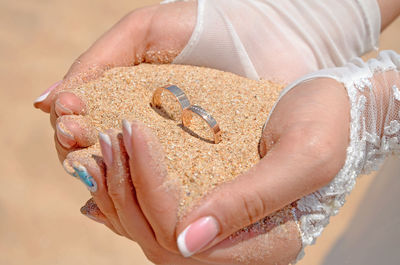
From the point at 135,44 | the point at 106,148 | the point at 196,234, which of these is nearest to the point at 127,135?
the point at 106,148

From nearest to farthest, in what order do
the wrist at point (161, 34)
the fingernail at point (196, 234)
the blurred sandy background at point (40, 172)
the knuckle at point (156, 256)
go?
the fingernail at point (196, 234)
the knuckle at point (156, 256)
the wrist at point (161, 34)
the blurred sandy background at point (40, 172)

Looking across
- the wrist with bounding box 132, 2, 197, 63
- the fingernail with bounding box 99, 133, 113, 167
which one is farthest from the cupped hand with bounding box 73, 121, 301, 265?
the wrist with bounding box 132, 2, 197, 63

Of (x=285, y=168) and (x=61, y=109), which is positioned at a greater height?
(x=61, y=109)

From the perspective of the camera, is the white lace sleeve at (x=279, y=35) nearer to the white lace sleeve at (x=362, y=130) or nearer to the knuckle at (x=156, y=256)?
the white lace sleeve at (x=362, y=130)

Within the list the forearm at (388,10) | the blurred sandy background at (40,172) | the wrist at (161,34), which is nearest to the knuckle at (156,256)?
the wrist at (161,34)

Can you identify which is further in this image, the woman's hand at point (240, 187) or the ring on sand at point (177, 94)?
the ring on sand at point (177, 94)

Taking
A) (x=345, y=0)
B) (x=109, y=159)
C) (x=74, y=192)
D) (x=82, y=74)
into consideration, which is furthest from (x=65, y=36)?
(x=109, y=159)

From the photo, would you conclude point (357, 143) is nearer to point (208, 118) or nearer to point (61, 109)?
point (208, 118)
